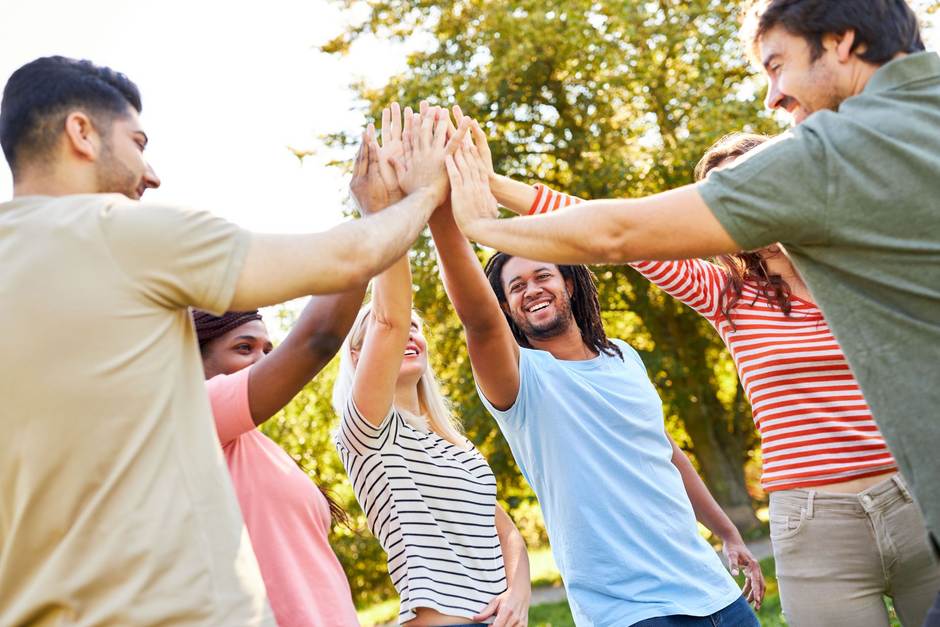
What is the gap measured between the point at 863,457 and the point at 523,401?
121 centimetres

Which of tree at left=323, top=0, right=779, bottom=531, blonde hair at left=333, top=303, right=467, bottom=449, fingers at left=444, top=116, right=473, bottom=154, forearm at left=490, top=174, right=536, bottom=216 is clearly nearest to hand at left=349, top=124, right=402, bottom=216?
fingers at left=444, top=116, right=473, bottom=154

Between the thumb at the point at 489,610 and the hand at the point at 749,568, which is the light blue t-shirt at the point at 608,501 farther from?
the hand at the point at 749,568

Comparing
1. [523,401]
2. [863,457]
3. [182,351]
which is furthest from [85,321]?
[863,457]

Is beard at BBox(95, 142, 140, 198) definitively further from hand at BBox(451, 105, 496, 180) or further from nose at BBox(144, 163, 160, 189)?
hand at BBox(451, 105, 496, 180)

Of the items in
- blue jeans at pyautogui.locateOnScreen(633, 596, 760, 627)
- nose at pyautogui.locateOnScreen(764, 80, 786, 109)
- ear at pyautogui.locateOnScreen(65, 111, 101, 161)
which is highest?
ear at pyautogui.locateOnScreen(65, 111, 101, 161)

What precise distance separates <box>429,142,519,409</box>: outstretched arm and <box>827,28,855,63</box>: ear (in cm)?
127

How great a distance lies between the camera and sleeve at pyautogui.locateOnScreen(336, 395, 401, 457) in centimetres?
364

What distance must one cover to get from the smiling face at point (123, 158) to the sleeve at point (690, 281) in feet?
6.03

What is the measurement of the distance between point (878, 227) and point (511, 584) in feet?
6.63

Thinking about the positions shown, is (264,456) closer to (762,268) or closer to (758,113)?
(762,268)

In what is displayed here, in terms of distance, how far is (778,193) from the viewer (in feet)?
8.30

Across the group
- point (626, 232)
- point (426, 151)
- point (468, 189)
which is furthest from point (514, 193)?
point (626, 232)

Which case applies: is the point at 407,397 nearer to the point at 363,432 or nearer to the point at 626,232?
the point at 363,432

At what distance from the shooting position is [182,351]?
2412mm
